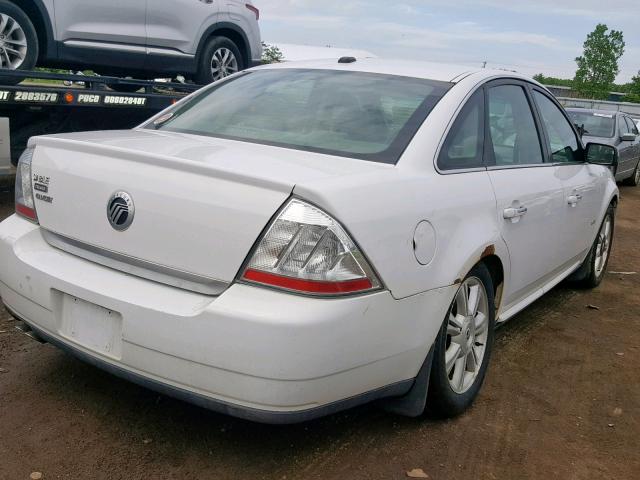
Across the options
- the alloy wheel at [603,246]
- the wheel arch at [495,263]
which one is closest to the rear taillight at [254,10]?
the alloy wheel at [603,246]

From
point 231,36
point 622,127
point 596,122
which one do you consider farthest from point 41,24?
point 622,127

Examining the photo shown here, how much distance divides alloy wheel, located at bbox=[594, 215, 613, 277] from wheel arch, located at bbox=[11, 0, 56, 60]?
5.00 meters

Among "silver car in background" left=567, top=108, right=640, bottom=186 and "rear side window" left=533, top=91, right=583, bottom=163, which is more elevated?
"rear side window" left=533, top=91, right=583, bottom=163

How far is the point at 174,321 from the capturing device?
2441 mm

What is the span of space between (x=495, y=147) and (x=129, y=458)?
7.44 feet

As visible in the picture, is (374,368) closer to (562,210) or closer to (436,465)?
(436,465)

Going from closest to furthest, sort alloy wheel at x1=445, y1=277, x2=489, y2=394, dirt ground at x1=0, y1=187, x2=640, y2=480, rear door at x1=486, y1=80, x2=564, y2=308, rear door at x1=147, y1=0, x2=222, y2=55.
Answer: dirt ground at x1=0, y1=187, x2=640, y2=480 < alloy wheel at x1=445, y1=277, x2=489, y2=394 < rear door at x1=486, y1=80, x2=564, y2=308 < rear door at x1=147, y1=0, x2=222, y2=55

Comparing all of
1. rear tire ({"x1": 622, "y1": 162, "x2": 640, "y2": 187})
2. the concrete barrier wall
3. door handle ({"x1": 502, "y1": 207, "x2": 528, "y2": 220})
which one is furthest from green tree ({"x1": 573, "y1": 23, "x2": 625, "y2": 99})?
door handle ({"x1": 502, "y1": 207, "x2": 528, "y2": 220})

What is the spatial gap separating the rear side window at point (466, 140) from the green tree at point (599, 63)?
5044 cm

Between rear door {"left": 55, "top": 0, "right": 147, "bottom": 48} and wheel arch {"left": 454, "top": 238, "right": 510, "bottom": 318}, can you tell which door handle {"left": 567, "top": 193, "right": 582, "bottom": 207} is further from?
rear door {"left": 55, "top": 0, "right": 147, "bottom": 48}

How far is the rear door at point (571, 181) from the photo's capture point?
14.4 feet

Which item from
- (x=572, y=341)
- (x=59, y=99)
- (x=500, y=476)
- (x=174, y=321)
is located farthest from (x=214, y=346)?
(x=59, y=99)

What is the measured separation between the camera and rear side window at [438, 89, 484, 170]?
10.3 ft

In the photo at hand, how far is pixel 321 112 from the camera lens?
3301 millimetres
